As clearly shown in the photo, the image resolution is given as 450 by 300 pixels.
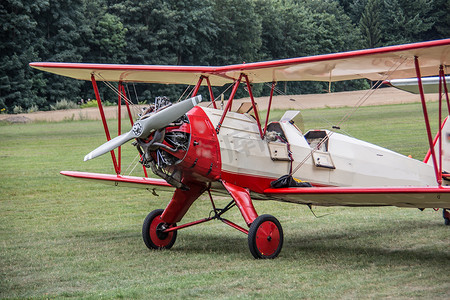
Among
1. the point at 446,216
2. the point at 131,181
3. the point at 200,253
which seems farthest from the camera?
the point at 446,216

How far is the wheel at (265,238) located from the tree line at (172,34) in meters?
36.2

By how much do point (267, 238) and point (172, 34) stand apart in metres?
45.3

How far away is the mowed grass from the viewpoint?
6613mm

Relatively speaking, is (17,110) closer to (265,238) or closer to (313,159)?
(313,159)

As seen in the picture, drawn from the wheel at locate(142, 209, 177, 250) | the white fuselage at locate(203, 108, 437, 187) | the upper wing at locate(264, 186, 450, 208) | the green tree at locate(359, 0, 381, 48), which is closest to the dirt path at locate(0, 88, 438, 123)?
the green tree at locate(359, 0, 381, 48)

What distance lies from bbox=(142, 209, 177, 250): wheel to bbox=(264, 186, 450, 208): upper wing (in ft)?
4.97

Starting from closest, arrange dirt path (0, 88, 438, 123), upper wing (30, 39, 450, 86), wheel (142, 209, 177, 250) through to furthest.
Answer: upper wing (30, 39, 450, 86) → wheel (142, 209, 177, 250) → dirt path (0, 88, 438, 123)

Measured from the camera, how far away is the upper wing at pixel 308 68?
7.54 meters

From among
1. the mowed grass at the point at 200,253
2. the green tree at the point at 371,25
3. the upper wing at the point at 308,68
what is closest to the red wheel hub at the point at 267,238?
the mowed grass at the point at 200,253

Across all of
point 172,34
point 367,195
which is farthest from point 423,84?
point 172,34

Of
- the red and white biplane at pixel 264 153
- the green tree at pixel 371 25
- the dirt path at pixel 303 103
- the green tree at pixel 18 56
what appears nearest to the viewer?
the red and white biplane at pixel 264 153

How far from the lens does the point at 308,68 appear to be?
885 centimetres

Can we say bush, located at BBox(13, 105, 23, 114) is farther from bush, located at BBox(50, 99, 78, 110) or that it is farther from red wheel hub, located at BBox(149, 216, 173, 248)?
red wheel hub, located at BBox(149, 216, 173, 248)

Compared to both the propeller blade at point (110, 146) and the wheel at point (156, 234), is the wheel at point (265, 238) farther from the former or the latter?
the propeller blade at point (110, 146)
